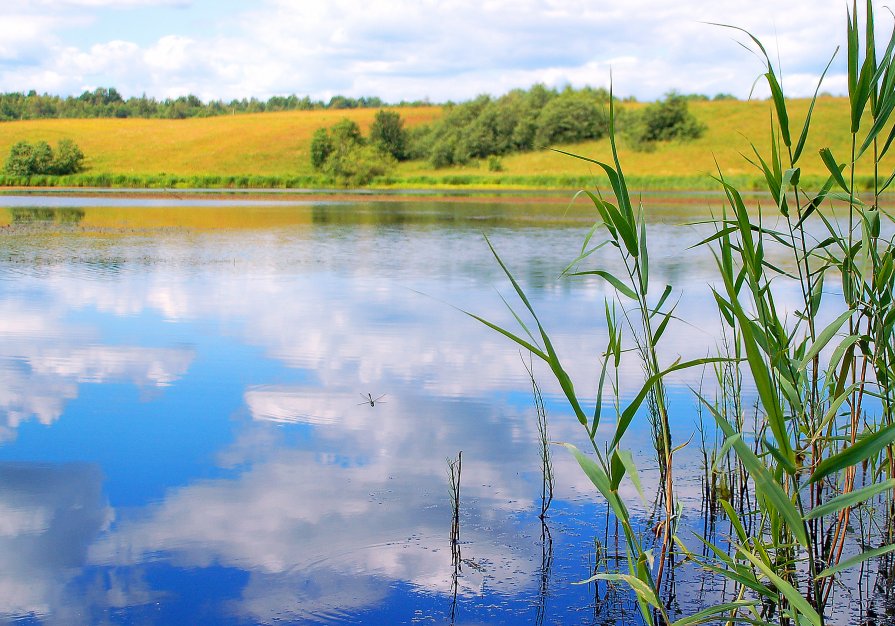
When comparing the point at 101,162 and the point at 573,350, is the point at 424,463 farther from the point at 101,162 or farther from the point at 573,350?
the point at 101,162

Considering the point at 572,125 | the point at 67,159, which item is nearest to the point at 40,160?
the point at 67,159

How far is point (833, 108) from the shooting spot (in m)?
49.9

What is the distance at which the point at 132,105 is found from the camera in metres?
73.6

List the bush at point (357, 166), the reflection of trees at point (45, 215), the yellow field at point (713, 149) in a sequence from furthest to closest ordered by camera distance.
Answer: the yellow field at point (713, 149)
the bush at point (357, 166)
the reflection of trees at point (45, 215)

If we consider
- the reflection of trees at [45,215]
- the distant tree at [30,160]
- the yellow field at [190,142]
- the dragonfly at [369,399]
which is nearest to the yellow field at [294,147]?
the yellow field at [190,142]

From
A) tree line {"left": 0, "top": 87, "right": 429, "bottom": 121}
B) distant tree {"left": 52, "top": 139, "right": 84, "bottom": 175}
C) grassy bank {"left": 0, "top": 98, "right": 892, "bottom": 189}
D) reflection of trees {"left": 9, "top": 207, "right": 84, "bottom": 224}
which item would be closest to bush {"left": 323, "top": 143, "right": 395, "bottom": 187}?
grassy bank {"left": 0, "top": 98, "right": 892, "bottom": 189}

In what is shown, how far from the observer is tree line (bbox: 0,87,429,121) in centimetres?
6919

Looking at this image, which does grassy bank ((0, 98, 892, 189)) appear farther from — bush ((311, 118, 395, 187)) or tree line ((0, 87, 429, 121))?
tree line ((0, 87, 429, 121))

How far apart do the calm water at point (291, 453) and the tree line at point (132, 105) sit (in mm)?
64030

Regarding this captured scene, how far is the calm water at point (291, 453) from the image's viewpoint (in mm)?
2912

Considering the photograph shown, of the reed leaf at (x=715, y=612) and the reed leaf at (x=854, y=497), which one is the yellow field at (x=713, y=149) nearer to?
the reed leaf at (x=715, y=612)

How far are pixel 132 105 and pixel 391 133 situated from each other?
30.1m

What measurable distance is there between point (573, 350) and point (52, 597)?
412cm

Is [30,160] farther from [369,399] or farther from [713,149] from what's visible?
[369,399]
